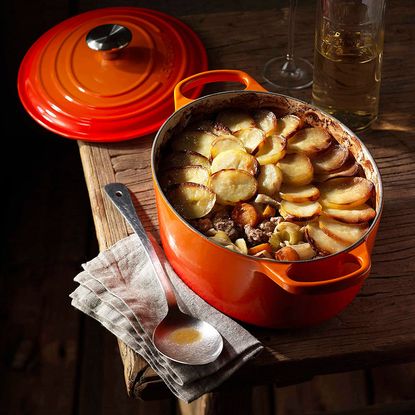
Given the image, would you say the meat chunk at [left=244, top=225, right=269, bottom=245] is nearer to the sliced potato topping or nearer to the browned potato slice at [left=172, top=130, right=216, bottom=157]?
the sliced potato topping

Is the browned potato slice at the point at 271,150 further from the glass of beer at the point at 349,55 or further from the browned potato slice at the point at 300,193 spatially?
the glass of beer at the point at 349,55

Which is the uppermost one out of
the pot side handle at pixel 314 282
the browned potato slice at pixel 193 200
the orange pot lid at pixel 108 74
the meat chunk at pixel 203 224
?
the pot side handle at pixel 314 282

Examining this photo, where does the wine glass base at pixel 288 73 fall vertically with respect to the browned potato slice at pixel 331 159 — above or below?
below

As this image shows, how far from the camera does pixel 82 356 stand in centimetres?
162

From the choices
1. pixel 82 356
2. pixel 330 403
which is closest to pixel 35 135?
pixel 82 356

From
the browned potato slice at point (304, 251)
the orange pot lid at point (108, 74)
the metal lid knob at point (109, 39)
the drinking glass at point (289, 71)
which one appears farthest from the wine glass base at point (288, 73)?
the browned potato slice at point (304, 251)

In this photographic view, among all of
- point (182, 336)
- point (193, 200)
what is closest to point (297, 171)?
point (193, 200)

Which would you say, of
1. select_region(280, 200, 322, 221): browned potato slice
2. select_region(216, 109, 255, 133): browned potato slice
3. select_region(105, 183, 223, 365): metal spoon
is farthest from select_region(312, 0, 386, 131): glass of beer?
select_region(105, 183, 223, 365): metal spoon

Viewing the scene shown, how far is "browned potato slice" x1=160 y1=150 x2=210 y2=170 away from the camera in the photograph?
36.2 inches

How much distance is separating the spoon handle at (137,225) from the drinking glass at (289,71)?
35 cm

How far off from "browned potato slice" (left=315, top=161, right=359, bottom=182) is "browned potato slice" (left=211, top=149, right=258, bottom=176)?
0.08 m

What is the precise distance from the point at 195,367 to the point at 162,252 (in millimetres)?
184

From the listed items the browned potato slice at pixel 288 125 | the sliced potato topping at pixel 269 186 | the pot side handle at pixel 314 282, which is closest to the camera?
the pot side handle at pixel 314 282

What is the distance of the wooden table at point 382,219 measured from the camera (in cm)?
85
